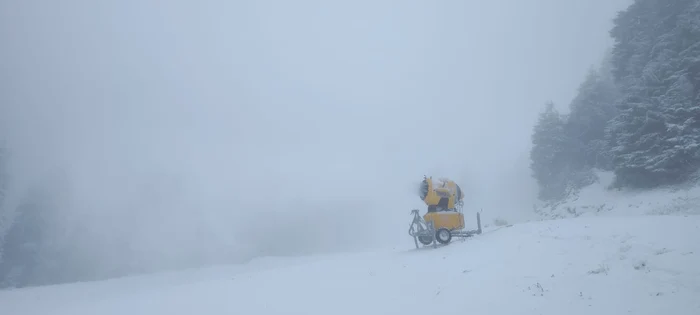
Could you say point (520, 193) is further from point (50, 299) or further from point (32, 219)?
point (32, 219)

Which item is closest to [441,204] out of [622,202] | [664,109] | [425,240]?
[425,240]

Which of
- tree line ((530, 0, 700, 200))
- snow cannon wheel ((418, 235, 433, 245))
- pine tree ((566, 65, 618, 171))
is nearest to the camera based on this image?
snow cannon wheel ((418, 235, 433, 245))

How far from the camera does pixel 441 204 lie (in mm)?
17688

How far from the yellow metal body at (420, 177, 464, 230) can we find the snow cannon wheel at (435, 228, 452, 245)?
0.22m

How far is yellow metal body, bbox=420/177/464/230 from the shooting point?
1711cm

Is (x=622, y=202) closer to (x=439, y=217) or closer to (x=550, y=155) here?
(x=439, y=217)

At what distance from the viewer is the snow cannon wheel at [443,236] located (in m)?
16.8

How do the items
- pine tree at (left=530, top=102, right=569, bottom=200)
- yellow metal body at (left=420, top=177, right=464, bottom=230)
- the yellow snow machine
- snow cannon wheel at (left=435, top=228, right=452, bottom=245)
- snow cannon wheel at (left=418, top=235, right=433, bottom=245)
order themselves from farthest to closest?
pine tree at (left=530, top=102, right=569, bottom=200) → snow cannon wheel at (left=418, top=235, right=433, bottom=245) → yellow metal body at (left=420, top=177, right=464, bottom=230) → the yellow snow machine → snow cannon wheel at (left=435, top=228, right=452, bottom=245)

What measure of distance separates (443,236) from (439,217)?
39.4 inches

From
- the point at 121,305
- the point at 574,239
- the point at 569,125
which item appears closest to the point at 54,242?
the point at 121,305

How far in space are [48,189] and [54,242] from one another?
21.0 ft

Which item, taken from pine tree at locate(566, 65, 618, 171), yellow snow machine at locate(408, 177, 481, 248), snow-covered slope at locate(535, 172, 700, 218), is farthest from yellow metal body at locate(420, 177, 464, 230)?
pine tree at locate(566, 65, 618, 171)

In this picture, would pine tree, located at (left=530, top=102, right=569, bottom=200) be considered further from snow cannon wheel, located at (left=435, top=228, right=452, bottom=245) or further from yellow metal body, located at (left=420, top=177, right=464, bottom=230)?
snow cannon wheel, located at (left=435, top=228, right=452, bottom=245)

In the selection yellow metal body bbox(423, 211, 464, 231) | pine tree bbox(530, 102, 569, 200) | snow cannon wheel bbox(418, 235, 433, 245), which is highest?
pine tree bbox(530, 102, 569, 200)
